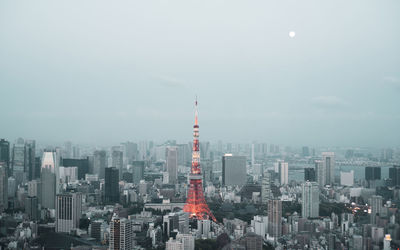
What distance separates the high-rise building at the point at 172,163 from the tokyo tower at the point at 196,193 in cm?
176

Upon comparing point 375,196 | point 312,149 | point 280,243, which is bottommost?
point 280,243

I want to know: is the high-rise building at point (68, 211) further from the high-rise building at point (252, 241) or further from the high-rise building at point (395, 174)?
the high-rise building at point (395, 174)

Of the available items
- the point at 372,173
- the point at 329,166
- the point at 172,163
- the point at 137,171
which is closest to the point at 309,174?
the point at 329,166

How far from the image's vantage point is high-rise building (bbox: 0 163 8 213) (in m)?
7.88

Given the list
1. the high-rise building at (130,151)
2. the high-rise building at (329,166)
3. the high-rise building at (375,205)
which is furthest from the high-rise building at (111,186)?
the high-rise building at (375,205)

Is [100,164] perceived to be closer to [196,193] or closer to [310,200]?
[196,193]

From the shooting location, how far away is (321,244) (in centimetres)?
607

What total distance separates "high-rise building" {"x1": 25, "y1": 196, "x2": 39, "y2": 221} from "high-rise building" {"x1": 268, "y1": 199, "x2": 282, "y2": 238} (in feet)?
12.0

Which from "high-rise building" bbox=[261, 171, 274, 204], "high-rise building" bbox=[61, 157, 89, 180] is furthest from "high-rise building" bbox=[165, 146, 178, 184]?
"high-rise building" bbox=[261, 171, 274, 204]

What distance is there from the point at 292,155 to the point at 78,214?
13.4 ft

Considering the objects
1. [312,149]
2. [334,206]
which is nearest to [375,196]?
[334,206]

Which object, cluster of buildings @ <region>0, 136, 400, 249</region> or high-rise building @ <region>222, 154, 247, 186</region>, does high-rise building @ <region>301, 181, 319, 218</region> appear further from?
high-rise building @ <region>222, 154, 247, 186</region>

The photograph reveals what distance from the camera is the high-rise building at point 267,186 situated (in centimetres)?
973

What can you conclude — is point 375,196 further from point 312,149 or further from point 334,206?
point 312,149
